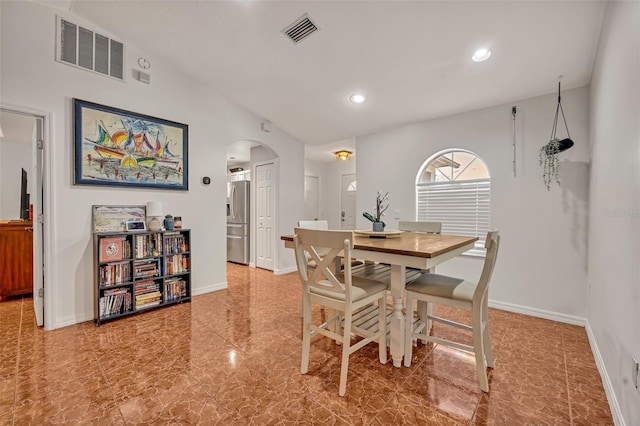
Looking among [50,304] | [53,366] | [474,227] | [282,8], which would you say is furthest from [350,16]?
[50,304]

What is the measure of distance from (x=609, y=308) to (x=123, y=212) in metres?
4.37

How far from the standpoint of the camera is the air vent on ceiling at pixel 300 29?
8.30 ft

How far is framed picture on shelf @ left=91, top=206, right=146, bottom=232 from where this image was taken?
9.71 feet

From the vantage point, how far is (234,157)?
618 cm

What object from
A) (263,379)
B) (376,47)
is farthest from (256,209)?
(263,379)

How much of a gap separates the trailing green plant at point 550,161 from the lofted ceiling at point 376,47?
620 mm

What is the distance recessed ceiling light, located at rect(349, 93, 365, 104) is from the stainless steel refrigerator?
9.60 feet

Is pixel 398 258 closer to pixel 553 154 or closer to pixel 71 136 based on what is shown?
pixel 553 154

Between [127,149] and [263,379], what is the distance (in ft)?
9.46

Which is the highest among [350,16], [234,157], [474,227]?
[350,16]

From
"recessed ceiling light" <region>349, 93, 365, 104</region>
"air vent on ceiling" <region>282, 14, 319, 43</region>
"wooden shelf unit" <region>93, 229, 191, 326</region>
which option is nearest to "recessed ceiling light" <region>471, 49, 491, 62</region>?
"recessed ceiling light" <region>349, 93, 365, 104</region>

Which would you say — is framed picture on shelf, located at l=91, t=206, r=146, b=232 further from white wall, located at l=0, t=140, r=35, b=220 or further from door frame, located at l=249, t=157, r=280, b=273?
white wall, located at l=0, t=140, r=35, b=220

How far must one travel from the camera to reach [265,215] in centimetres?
534

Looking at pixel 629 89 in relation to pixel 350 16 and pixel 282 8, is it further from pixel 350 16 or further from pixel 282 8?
pixel 282 8
